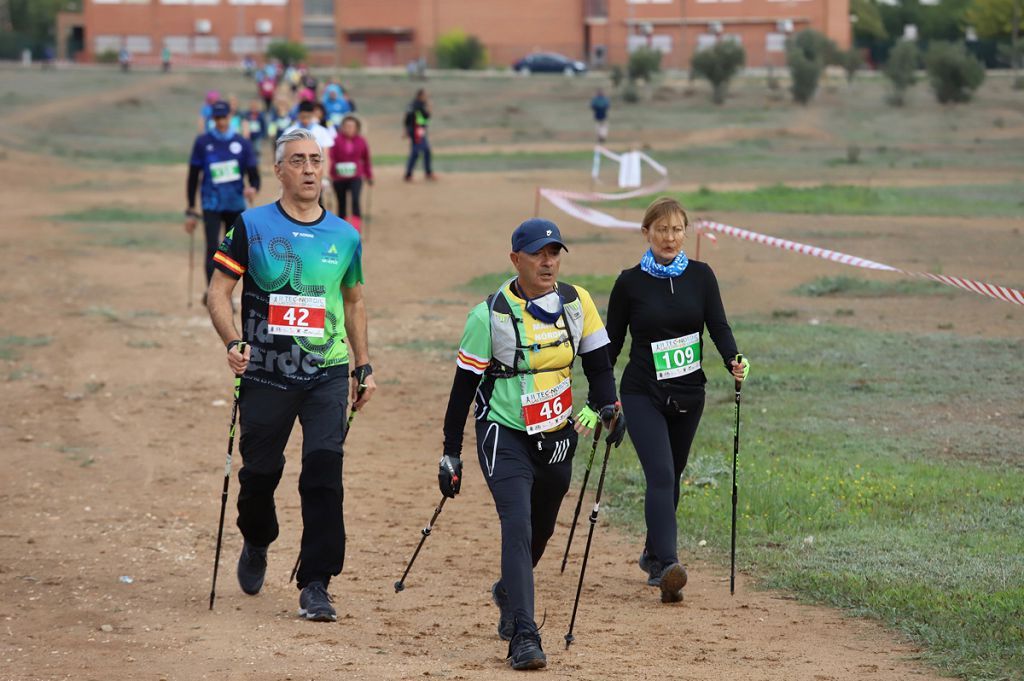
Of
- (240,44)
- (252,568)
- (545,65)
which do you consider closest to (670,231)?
(252,568)

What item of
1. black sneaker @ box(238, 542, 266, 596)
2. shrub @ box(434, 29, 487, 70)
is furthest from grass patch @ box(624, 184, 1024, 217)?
shrub @ box(434, 29, 487, 70)

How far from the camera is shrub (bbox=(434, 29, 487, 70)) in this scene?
102062 millimetres

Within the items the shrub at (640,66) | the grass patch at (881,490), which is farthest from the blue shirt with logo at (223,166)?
the shrub at (640,66)

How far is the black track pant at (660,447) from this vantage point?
25.8 feet

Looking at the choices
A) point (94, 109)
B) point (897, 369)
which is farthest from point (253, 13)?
point (897, 369)

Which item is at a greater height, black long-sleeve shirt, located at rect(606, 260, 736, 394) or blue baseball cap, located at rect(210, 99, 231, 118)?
blue baseball cap, located at rect(210, 99, 231, 118)

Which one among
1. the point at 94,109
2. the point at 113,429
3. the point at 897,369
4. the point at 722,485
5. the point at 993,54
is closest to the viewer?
the point at 722,485

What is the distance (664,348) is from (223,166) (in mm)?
9466

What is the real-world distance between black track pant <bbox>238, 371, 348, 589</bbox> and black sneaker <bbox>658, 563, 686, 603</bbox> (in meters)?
1.61

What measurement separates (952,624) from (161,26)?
4449 inches

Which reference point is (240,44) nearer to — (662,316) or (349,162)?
(349,162)

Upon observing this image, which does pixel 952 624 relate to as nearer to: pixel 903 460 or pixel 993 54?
pixel 903 460

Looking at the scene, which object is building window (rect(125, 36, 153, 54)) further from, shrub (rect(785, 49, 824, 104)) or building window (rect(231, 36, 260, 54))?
shrub (rect(785, 49, 824, 104))

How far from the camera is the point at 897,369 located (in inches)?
552
